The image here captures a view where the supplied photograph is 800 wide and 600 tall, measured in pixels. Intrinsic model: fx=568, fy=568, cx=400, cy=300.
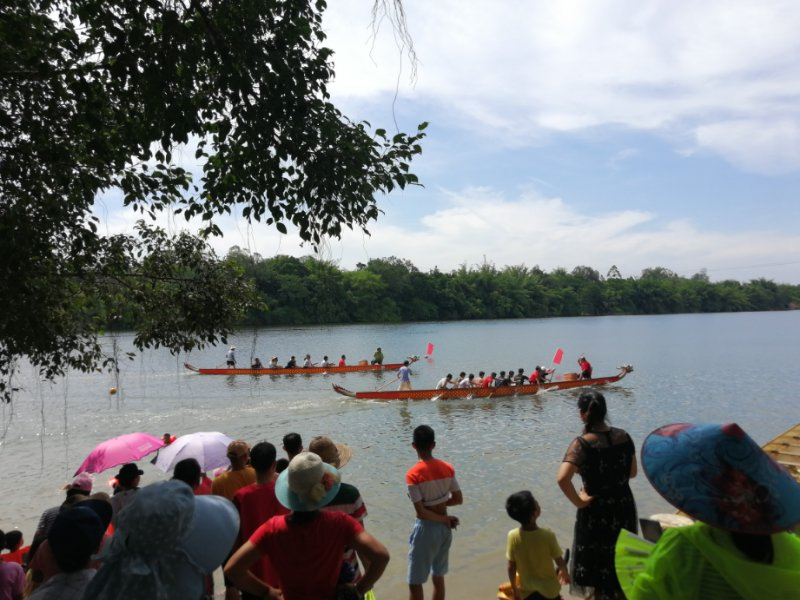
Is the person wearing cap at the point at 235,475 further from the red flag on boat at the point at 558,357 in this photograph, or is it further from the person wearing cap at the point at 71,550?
the red flag on boat at the point at 558,357

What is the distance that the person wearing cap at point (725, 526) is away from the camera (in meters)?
1.97

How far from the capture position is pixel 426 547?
15.8 ft

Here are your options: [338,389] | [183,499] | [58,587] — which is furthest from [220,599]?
[338,389]

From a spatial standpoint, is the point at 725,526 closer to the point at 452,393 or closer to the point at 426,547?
the point at 426,547

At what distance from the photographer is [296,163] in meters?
5.66

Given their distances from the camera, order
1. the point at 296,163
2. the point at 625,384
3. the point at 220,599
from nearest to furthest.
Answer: the point at 296,163 < the point at 220,599 < the point at 625,384

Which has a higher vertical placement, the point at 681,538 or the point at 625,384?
the point at 681,538

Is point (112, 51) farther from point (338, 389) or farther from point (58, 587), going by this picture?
point (338, 389)

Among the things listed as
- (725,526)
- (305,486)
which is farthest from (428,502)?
(725,526)

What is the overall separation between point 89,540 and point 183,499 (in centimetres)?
60

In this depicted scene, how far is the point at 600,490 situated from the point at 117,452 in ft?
20.9

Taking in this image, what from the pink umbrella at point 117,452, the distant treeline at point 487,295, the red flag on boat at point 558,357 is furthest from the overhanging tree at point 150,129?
the distant treeline at point 487,295

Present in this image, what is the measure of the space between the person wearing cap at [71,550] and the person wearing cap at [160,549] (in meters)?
0.31

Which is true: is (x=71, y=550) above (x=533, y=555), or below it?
above
